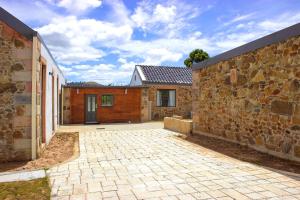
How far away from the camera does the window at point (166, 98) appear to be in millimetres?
20180

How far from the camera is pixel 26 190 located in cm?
456

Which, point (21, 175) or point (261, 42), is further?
point (261, 42)

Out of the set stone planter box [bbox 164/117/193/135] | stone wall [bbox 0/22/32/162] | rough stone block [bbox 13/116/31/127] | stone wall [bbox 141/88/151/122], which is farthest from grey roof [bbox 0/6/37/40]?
stone wall [bbox 141/88/151/122]

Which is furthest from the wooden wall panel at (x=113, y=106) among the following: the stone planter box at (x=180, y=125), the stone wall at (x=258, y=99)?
the stone wall at (x=258, y=99)

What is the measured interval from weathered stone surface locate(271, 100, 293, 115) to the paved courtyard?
1.65 m

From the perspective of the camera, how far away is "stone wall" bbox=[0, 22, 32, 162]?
665 cm

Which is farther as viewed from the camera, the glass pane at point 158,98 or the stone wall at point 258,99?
the glass pane at point 158,98

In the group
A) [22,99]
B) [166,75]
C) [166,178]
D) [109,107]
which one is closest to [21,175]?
[22,99]

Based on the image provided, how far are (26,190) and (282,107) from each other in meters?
6.05

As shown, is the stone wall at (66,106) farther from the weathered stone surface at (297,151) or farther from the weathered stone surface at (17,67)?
the weathered stone surface at (297,151)

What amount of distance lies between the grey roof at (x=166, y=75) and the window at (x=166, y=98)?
0.77m

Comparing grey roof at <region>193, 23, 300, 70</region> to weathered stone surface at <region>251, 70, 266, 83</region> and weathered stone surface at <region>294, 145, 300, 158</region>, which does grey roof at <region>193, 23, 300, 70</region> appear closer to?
weathered stone surface at <region>251, 70, 266, 83</region>

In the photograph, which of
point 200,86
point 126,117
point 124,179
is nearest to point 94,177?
point 124,179

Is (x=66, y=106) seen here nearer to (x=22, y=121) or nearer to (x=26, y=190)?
(x=22, y=121)
